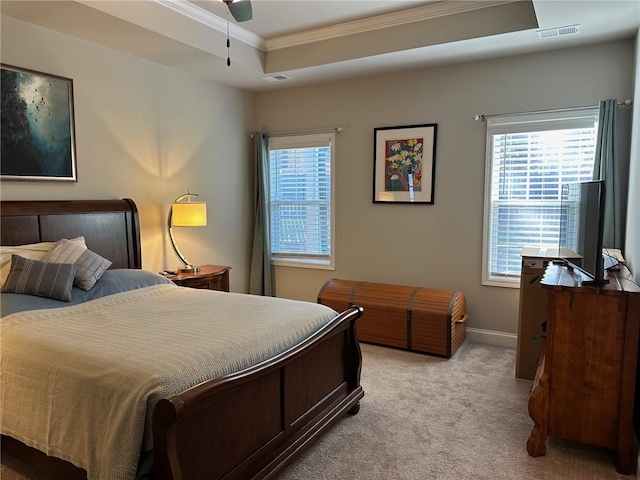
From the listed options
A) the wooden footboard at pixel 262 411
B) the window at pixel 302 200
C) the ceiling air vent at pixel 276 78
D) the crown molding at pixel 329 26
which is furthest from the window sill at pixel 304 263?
the crown molding at pixel 329 26

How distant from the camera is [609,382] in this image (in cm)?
230

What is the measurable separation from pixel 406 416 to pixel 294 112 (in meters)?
3.56

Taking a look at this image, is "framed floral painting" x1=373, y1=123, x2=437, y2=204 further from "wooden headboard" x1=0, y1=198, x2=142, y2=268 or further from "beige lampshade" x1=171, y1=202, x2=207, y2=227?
"wooden headboard" x1=0, y1=198, x2=142, y2=268

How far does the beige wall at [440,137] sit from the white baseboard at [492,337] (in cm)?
5

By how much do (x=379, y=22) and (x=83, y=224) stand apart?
297 cm

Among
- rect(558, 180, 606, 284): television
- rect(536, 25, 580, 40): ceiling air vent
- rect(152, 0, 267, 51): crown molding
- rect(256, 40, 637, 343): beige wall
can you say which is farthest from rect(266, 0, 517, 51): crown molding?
rect(558, 180, 606, 284): television

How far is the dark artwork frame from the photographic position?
3.06 metres

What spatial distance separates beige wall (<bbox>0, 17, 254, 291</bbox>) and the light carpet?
2.15m

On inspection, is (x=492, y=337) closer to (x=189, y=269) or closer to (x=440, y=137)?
(x=440, y=137)

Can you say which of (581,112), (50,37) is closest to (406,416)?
(581,112)

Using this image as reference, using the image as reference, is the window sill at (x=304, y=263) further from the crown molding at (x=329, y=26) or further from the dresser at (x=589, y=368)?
the dresser at (x=589, y=368)

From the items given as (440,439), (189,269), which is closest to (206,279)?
(189,269)

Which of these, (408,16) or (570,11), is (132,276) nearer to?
(408,16)

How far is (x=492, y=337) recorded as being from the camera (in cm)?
423
